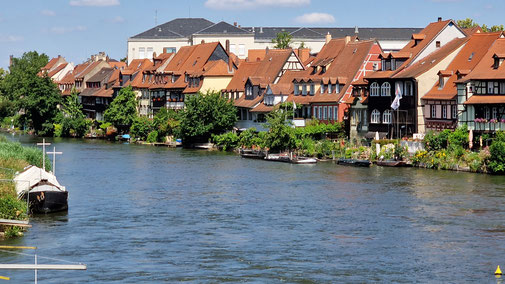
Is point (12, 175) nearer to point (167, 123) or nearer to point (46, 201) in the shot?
point (46, 201)

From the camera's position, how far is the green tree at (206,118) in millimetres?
94375

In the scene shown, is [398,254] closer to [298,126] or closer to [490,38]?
[490,38]

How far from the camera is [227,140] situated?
91375 millimetres

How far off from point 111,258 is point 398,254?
10.5 m

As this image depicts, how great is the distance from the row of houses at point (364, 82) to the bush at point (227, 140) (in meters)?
2.60

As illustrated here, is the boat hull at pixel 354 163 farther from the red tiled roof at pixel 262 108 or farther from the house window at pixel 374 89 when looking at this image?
the red tiled roof at pixel 262 108

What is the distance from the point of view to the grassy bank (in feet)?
125

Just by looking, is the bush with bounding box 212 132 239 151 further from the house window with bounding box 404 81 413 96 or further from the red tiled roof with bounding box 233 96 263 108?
the house window with bounding box 404 81 413 96

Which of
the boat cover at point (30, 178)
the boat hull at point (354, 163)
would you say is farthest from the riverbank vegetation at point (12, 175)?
the boat hull at point (354, 163)

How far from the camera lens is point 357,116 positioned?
8112 centimetres

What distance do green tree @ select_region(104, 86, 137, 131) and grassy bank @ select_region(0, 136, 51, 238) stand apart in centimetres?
5343

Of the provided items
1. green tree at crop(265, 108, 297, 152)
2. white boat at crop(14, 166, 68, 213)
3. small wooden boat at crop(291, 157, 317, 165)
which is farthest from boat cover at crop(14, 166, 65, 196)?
green tree at crop(265, 108, 297, 152)

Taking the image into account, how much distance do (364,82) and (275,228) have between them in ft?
137

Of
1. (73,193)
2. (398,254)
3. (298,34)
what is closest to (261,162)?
(73,193)
